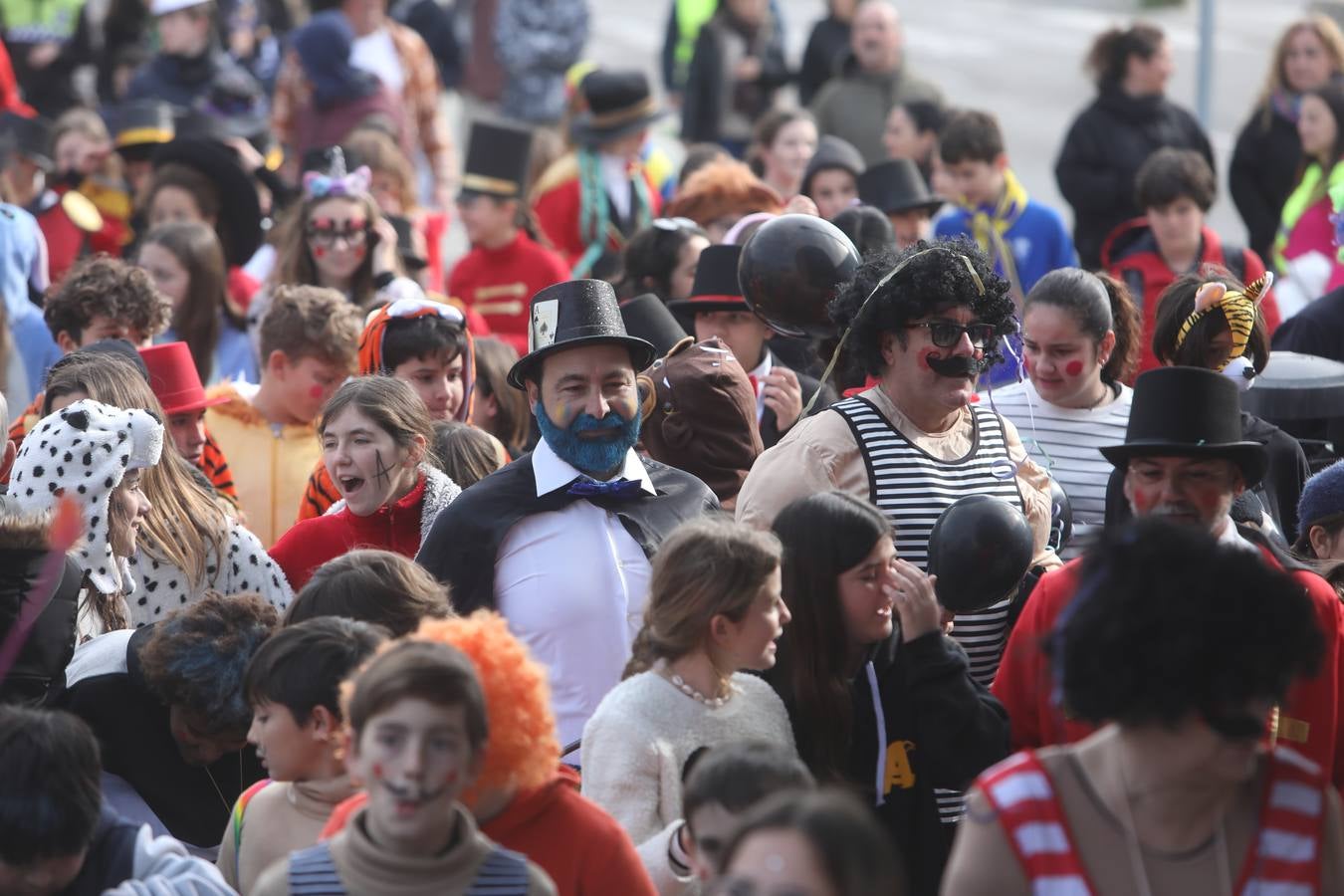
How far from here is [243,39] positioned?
1500 centimetres

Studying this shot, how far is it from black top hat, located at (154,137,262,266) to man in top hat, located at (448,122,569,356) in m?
1.07

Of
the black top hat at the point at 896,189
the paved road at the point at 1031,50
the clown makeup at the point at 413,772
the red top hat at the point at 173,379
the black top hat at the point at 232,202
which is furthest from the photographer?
the paved road at the point at 1031,50

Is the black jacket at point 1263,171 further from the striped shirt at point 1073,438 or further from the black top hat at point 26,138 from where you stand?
the black top hat at point 26,138

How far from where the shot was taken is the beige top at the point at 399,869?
3467 mm

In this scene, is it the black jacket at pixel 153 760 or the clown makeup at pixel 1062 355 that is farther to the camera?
the clown makeup at pixel 1062 355

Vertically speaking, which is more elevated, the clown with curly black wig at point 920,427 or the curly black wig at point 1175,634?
the curly black wig at point 1175,634

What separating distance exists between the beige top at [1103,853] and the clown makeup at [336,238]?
583 centimetres

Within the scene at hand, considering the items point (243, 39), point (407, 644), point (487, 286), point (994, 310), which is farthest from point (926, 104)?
point (407, 644)

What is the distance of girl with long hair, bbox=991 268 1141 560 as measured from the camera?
6320mm

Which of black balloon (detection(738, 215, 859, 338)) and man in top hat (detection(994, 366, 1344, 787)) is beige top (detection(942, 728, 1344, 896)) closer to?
man in top hat (detection(994, 366, 1344, 787))

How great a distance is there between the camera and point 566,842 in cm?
380

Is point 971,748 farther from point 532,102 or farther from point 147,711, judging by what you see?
point 532,102

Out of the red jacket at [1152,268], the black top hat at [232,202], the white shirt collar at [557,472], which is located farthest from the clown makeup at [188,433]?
the red jacket at [1152,268]

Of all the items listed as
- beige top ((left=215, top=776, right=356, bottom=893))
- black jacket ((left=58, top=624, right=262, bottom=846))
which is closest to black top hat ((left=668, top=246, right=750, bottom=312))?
black jacket ((left=58, top=624, right=262, bottom=846))
